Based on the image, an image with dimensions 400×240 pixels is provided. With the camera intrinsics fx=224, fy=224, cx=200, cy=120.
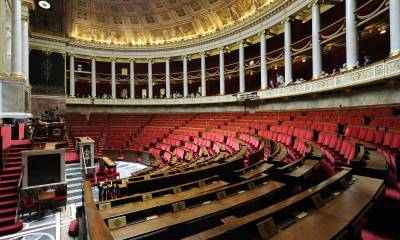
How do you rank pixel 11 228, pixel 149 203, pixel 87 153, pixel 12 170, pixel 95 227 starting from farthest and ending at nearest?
pixel 87 153
pixel 12 170
pixel 11 228
pixel 149 203
pixel 95 227

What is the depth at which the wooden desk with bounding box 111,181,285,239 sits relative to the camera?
1.89m

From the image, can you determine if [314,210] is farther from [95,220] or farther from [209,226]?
[95,220]

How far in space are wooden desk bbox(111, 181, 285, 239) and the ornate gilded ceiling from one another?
19.4 m

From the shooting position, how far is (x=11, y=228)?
5422 millimetres

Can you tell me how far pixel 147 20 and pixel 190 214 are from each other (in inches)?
1001

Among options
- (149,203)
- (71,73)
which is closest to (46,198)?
(149,203)

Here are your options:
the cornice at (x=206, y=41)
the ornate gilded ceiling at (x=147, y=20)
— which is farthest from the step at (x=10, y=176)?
the ornate gilded ceiling at (x=147, y=20)

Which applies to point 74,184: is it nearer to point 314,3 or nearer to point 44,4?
point 314,3

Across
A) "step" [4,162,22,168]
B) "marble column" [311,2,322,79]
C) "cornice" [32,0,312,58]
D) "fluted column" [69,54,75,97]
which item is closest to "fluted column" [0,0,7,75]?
"step" [4,162,22,168]

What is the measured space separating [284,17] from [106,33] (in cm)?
1877

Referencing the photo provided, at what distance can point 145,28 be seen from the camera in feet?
81.1

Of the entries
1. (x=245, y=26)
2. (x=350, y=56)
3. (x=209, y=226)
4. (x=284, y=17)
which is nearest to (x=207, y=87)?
(x=245, y=26)

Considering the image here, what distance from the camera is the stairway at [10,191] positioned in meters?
5.55

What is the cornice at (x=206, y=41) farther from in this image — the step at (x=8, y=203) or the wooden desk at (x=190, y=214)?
the step at (x=8, y=203)
